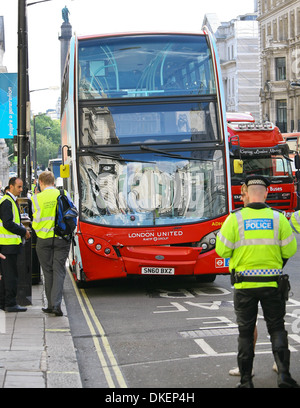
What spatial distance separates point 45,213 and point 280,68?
67.1 m

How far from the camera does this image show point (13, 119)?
2778 centimetres

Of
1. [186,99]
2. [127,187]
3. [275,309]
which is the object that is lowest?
[275,309]

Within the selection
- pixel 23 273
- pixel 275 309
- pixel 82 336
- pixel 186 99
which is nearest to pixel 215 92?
pixel 186 99

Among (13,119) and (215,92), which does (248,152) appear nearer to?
(13,119)

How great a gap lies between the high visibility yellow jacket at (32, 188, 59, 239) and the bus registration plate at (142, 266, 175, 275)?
7.91 feet

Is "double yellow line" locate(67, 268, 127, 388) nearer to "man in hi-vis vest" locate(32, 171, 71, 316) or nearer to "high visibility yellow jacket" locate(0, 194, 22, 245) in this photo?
"man in hi-vis vest" locate(32, 171, 71, 316)

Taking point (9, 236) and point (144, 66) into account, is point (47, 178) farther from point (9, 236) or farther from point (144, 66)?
point (144, 66)

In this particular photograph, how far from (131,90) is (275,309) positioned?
24.0 feet

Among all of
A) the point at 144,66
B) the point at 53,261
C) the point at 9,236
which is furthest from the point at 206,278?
the point at 9,236

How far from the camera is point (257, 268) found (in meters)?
6.78

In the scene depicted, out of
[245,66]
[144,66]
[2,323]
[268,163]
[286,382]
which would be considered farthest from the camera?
[245,66]

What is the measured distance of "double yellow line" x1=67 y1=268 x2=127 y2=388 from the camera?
7.38 meters

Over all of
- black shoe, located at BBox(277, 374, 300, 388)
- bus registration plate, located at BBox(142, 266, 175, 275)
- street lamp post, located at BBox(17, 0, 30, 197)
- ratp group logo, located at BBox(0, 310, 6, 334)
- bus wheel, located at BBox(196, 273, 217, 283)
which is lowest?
bus wheel, located at BBox(196, 273, 217, 283)

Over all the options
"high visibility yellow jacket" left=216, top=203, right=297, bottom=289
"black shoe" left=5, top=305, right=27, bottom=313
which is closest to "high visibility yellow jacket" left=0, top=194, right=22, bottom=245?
"black shoe" left=5, top=305, right=27, bottom=313
